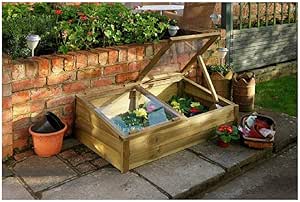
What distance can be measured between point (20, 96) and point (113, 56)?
1.04 meters

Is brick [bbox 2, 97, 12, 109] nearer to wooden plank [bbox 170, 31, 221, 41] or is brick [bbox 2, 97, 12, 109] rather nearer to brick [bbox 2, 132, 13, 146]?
brick [bbox 2, 132, 13, 146]

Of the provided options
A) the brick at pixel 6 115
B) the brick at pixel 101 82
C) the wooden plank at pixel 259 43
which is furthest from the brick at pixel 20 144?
the wooden plank at pixel 259 43

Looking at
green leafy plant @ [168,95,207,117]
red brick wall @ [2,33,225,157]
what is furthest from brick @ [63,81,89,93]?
green leafy plant @ [168,95,207,117]

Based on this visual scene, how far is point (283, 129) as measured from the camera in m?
4.84

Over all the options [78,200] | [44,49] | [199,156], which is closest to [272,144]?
[199,156]

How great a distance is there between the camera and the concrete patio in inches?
136

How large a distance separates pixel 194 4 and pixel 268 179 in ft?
7.77

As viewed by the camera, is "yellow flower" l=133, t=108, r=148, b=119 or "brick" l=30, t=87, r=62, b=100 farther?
"yellow flower" l=133, t=108, r=148, b=119

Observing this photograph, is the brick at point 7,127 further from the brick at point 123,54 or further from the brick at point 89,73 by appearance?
the brick at point 123,54

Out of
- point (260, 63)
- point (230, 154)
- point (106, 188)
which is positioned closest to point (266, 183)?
point (230, 154)

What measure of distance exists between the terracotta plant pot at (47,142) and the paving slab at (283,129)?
224 cm

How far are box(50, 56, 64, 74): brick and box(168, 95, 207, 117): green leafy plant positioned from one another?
4.44 feet

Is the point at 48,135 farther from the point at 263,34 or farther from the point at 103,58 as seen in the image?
the point at 263,34

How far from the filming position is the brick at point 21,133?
→ 4.04 metres
